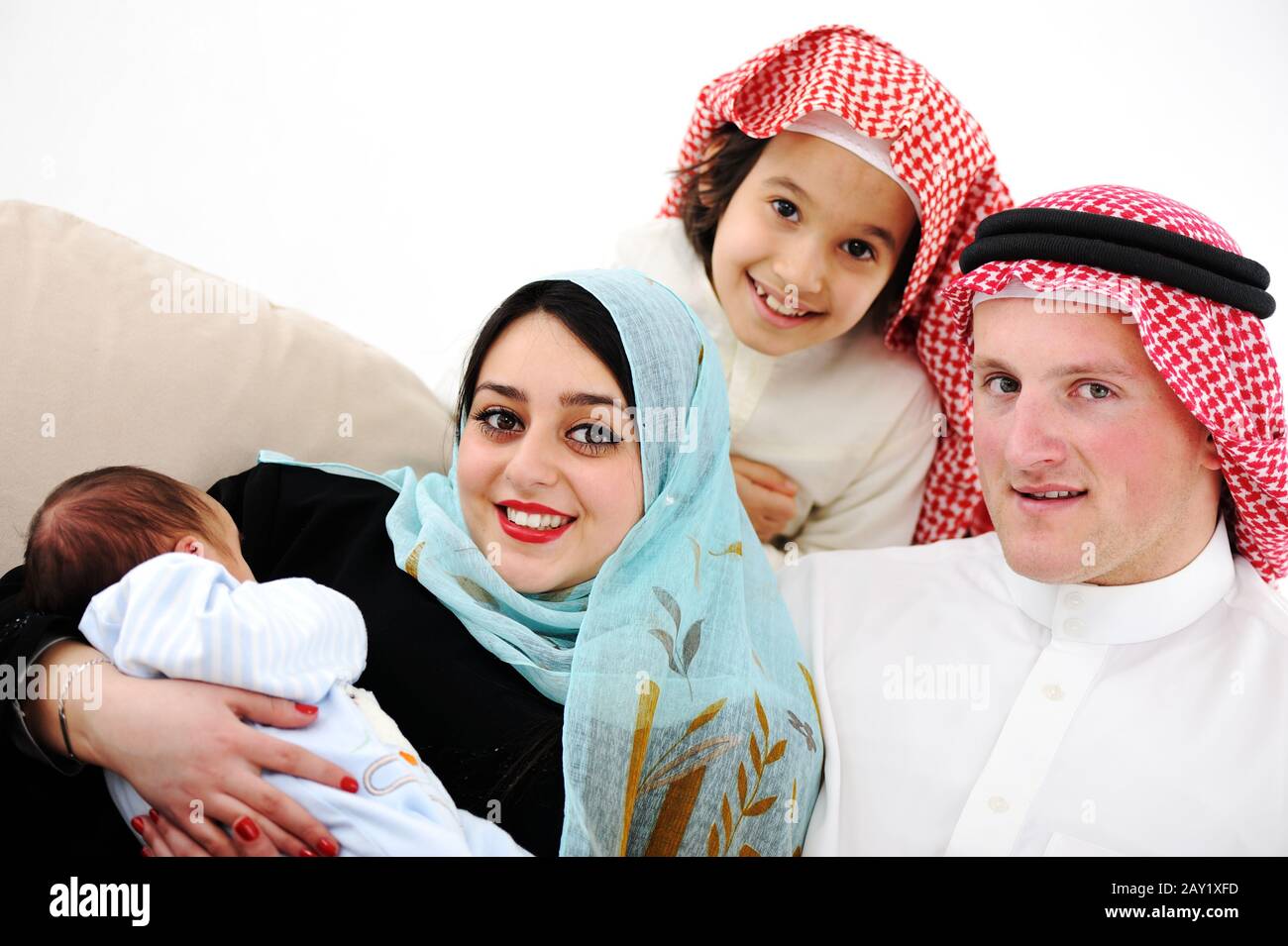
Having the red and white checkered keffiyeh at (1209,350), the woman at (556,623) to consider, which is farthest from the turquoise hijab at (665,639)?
the red and white checkered keffiyeh at (1209,350)

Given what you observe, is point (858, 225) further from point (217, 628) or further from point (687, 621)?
point (217, 628)

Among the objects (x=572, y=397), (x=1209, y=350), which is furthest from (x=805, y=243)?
(x=1209, y=350)

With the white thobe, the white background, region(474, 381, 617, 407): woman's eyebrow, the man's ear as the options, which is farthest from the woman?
the white background

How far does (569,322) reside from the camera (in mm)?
1969

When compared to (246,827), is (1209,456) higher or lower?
higher

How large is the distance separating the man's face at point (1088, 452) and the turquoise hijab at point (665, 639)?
452 millimetres

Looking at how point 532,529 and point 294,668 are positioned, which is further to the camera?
point 532,529

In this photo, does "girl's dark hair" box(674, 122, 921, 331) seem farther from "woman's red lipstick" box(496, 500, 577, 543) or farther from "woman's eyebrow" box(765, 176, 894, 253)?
"woman's red lipstick" box(496, 500, 577, 543)

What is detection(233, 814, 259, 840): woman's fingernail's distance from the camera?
1521 mm

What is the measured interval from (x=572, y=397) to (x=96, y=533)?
731mm

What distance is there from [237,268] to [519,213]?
79 cm

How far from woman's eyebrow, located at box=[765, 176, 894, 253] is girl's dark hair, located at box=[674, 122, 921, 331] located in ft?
0.31
